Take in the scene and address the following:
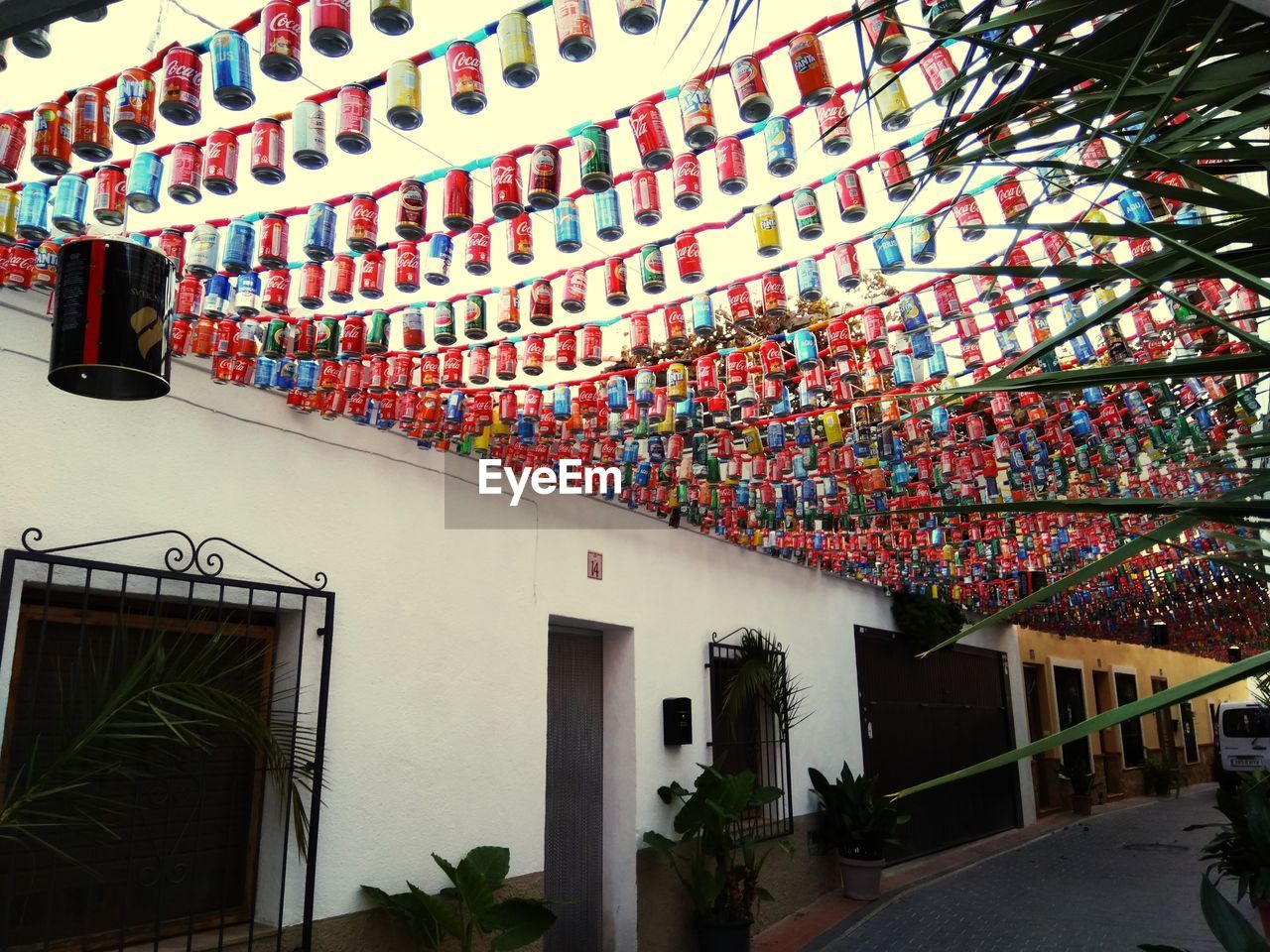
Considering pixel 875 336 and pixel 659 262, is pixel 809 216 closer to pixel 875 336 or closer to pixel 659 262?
pixel 659 262

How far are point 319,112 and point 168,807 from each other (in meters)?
2.66

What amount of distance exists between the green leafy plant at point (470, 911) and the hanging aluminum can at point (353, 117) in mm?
3457

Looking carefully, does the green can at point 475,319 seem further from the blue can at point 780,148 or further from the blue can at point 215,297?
the blue can at point 780,148

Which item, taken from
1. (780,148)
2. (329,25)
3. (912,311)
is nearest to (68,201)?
(329,25)

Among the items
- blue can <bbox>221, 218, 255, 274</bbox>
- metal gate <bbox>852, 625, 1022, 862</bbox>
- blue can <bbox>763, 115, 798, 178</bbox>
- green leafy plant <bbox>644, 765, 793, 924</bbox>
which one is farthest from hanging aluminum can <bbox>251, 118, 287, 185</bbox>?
metal gate <bbox>852, 625, 1022, 862</bbox>

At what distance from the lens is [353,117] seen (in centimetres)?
267

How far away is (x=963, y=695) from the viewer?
12.7 metres

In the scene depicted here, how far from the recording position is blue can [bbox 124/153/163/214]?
9.29 feet

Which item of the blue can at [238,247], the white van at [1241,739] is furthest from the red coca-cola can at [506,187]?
the white van at [1241,739]

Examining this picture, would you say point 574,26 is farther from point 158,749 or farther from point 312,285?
point 158,749

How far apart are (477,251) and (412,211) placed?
1.05 feet

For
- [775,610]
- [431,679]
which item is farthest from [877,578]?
[431,679]

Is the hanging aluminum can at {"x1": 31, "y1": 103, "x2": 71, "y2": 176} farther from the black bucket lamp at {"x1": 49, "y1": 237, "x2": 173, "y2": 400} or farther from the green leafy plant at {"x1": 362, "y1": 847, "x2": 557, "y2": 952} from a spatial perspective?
the green leafy plant at {"x1": 362, "y1": 847, "x2": 557, "y2": 952}

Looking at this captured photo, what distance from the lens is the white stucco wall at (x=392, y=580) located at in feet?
12.6
